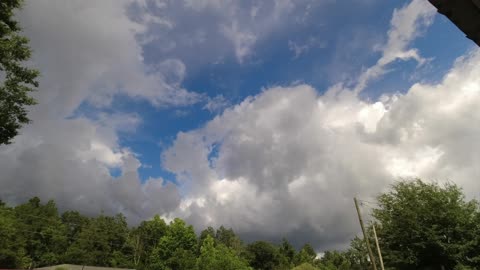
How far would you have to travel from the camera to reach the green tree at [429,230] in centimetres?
3170

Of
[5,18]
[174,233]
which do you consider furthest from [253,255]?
[5,18]

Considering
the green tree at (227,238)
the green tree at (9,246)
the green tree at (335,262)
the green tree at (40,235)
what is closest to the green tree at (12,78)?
the green tree at (9,246)

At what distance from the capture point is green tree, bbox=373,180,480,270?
104ft

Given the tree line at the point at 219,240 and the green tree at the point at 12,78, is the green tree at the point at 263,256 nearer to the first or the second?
the tree line at the point at 219,240

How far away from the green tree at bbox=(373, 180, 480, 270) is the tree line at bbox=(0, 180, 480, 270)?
86mm

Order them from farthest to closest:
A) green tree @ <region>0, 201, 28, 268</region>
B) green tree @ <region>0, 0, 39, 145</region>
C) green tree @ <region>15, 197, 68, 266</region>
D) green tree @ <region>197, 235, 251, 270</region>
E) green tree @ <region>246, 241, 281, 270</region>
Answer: green tree @ <region>246, 241, 281, 270</region>
green tree @ <region>15, 197, 68, 266</region>
green tree @ <region>0, 201, 28, 268</region>
green tree @ <region>197, 235, 251, 270</region>
green tree @ <region>0, 0, 39, 145</region>

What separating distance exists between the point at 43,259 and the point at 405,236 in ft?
288

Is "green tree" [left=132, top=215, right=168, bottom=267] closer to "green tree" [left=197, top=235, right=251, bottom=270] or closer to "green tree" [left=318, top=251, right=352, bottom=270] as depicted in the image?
"green tree" [left=197, top=235, right=251, bottom=270]

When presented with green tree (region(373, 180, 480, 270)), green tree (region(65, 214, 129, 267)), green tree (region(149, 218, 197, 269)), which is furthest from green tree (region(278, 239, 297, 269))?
green tree (region(373, 180, 480, 270))

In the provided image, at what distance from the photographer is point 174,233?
3248 inches

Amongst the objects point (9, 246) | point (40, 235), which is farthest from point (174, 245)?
point (40, 235)

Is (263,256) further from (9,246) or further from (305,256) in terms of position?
(9,246)

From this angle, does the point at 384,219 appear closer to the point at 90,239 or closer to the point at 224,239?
the point at 90,239

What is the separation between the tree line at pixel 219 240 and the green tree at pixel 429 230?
0.09 meters
